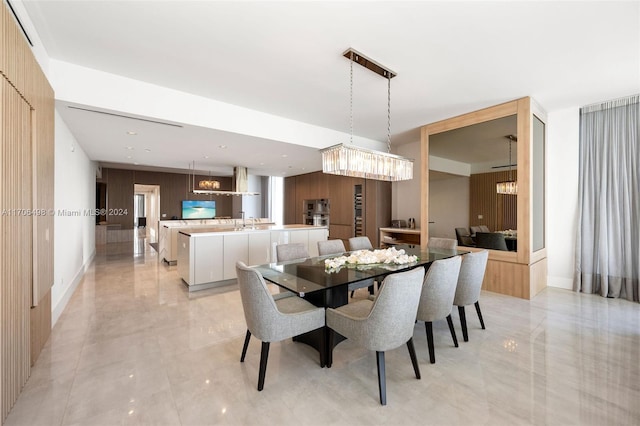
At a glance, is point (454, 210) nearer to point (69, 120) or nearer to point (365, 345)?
point (365, 345)

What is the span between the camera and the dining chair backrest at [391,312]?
5.71 ft

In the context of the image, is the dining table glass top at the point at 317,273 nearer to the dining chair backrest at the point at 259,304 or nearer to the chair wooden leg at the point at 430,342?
the dining chair backrest at the point at 259,304

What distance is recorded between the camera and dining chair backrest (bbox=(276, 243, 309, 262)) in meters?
3.24

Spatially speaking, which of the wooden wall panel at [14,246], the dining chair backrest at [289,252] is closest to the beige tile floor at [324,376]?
the wooden wall panel at [14,246]

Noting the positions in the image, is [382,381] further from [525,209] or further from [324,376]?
[525,209]

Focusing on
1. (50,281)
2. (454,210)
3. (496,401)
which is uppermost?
(454,210)

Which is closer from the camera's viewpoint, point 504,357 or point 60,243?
point 504,357

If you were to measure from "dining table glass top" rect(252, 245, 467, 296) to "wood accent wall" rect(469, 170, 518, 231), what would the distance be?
6.38 ft

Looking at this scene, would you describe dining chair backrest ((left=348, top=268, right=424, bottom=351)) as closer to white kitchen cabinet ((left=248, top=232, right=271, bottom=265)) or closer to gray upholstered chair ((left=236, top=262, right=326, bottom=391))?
→ gray upholstered chair ((left=236, top=262, right=326, bottom=391))

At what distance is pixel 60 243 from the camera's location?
342 centimetres

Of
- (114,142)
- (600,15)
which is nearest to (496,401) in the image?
(600,15)

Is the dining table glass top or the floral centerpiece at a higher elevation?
the floral centerpiece

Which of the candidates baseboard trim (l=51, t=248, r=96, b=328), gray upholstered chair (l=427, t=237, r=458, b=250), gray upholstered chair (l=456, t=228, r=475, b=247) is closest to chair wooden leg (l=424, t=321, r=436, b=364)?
gray upholstered chair (l=427, t=237, r=458, b=250)

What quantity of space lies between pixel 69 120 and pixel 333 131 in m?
3.82
